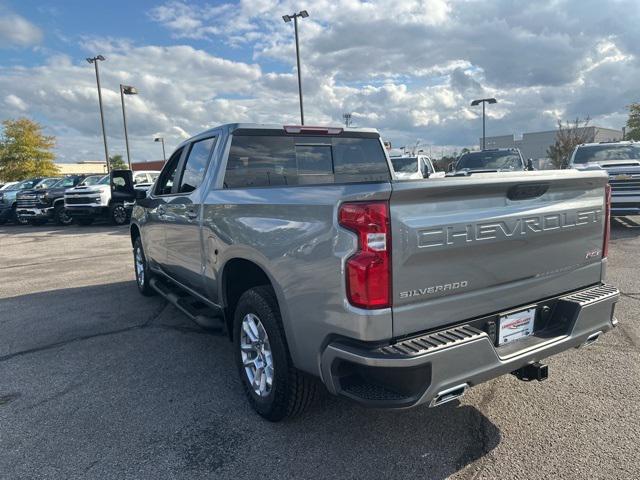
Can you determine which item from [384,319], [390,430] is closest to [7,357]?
[390,430]

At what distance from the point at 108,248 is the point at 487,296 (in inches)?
441

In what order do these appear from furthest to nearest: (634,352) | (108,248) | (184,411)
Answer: (108,248)
(634,352)
(184,411)

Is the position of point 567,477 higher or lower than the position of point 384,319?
lower

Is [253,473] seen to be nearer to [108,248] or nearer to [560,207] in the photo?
[560,207]

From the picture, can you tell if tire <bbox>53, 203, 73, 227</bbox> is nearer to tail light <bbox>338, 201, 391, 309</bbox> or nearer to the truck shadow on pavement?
the truck shadow on pavement

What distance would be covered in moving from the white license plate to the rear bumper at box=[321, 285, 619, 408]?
0.20 ft

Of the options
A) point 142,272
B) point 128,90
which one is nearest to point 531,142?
point 128,90

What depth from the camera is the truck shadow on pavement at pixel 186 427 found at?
2713 mm

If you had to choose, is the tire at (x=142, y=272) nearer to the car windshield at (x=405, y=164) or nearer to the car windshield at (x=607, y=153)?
the car windshield at (x=405, y=164)

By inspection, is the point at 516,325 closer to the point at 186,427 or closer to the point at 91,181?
the point at 186,427

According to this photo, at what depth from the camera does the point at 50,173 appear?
43.2 meters

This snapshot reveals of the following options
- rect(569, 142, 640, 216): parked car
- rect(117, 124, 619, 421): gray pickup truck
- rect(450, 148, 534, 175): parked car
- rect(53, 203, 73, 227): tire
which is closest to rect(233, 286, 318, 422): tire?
rect(117, 124, 619, 421): gray pickup truck

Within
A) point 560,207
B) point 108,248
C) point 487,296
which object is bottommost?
point 108,248

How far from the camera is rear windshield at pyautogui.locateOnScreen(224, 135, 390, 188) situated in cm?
392
